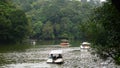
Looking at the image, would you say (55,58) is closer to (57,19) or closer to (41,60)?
(41,60)

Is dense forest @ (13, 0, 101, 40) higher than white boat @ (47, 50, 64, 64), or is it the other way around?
dense forest @ (13, 0, 101, 40)

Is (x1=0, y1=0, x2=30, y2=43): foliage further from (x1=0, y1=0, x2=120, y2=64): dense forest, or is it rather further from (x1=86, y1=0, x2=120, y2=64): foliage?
(x1=86, y1=0, x2=120, y2=64): foliage

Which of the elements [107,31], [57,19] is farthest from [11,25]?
[107,31]

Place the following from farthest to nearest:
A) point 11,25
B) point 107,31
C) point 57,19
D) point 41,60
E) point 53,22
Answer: point 57,19, point 53,22, point 11,25, point 41,60, point 107,31

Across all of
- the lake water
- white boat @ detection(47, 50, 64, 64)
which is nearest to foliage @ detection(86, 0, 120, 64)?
the lake water

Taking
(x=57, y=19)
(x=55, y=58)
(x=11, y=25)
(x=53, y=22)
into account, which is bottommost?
(x=55, y=58)

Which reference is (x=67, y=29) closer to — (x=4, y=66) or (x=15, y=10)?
(x=15, y=10)

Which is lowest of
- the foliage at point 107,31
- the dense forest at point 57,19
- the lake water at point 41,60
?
the lake water at point 41,60

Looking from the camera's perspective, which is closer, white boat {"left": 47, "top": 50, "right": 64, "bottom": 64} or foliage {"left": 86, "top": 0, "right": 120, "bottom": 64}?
foliage {"left": 86, "top": 0, "right": 120, "bottom": 64}

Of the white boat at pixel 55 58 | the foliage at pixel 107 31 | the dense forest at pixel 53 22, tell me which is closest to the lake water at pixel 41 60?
the white boat at pixel 55 58

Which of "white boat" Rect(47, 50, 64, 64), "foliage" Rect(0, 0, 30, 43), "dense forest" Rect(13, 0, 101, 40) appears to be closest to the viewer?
"white boat" Rect(47, 50, 64, 64)

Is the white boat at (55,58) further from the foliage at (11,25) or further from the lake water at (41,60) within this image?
the foliage at (11,25)

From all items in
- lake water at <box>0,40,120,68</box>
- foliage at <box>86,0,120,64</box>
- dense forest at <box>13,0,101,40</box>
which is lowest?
lake water at <box>0,40,120,68</box>

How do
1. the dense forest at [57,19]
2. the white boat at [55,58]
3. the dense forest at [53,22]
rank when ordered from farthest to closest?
the dense forest at [57,19] < the white boat at [55,58] < the dense forest at [53,22]
